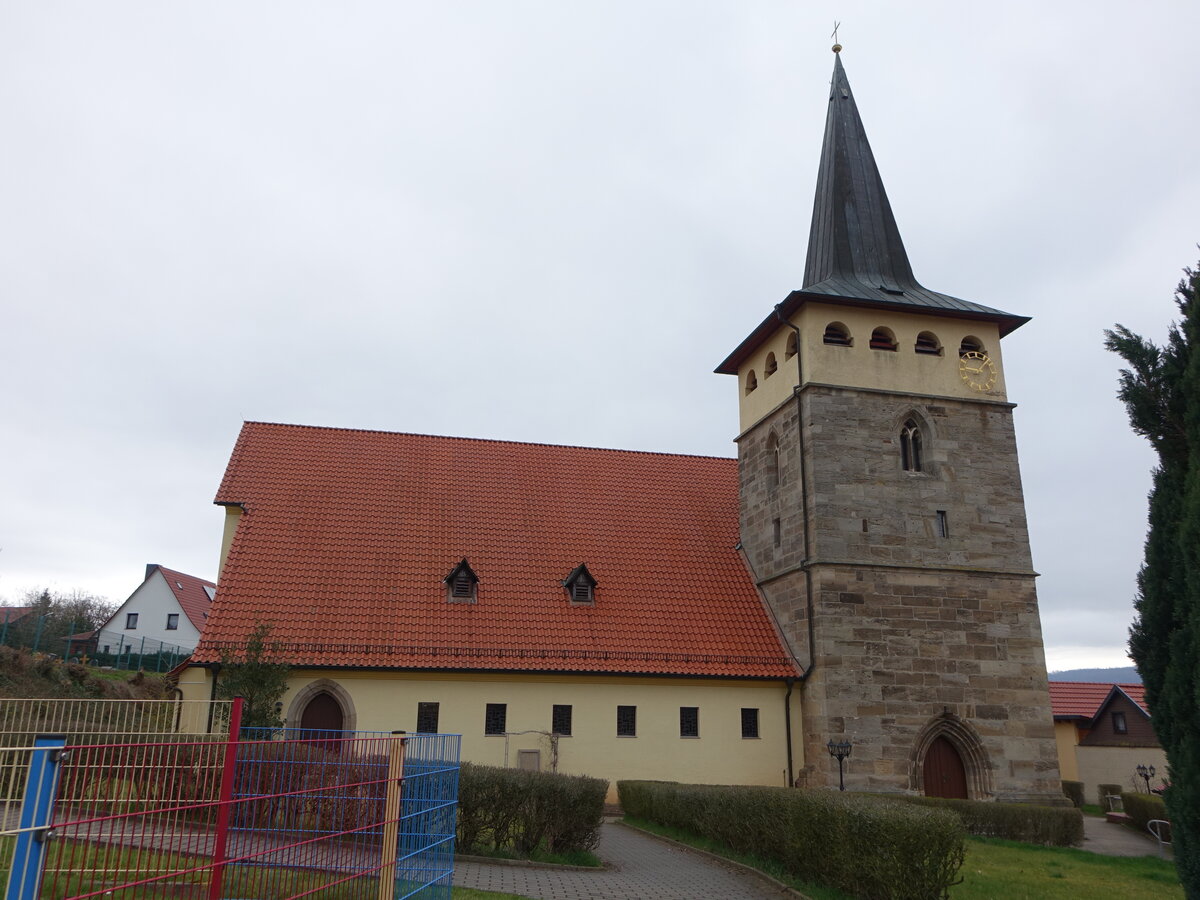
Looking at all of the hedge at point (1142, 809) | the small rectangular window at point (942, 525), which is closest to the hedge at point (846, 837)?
the small rectangular window at point (942, 525)

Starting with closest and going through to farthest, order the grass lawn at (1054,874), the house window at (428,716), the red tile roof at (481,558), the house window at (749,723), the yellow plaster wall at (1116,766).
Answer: the grass lawn at (1054,874)
the house window at (428,716)
the red tile roof at (481,558)
the house window at (749,723)
the yellow plaster wall at (1116,766)

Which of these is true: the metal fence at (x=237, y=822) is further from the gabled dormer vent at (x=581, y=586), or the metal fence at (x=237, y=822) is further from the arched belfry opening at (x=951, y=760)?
the arched belfry opening at (x=951, y=760)

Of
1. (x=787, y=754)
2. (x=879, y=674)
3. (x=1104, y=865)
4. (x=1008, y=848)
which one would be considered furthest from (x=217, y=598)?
(x=1104, y=865)

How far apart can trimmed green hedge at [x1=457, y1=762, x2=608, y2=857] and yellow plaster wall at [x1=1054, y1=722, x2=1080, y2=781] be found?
21450 millimetres

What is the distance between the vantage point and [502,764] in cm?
1788

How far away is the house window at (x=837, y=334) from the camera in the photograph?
20.7m

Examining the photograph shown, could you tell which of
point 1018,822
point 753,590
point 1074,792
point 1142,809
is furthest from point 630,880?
point 1074,792

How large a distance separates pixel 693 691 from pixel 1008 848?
6.64 m

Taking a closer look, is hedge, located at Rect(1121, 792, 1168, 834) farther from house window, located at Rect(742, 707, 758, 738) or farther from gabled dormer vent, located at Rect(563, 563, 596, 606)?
gabled dormer vent, located at Rect(563, 563, 596, 606)

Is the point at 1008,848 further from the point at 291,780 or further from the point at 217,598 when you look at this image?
the point at 217,598

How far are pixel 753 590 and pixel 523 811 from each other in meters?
10.9

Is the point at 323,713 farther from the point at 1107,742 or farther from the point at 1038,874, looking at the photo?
the point at 1107,742

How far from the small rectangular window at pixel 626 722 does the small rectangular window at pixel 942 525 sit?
777 cm

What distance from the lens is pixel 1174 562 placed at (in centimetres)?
842
